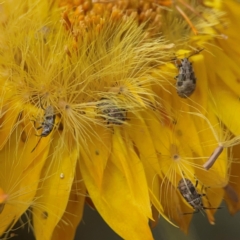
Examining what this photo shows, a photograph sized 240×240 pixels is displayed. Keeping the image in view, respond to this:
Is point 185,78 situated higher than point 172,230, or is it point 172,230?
point 185,78

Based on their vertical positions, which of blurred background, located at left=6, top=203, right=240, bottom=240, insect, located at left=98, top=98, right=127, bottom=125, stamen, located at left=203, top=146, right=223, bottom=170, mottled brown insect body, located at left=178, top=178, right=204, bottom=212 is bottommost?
blurred background, located at left=6, top=203, right=240, bottom=240

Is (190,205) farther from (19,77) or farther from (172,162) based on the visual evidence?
(19,77)

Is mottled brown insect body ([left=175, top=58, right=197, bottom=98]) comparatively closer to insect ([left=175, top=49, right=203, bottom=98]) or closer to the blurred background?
insect ([left=175, top=49, right=203, bottom=98])

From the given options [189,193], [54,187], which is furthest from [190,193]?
[54,187]

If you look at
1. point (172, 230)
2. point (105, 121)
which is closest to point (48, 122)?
point (105, 121)

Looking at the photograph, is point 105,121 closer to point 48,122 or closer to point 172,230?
point 48,122

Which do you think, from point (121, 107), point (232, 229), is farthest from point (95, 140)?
point (232, 229)

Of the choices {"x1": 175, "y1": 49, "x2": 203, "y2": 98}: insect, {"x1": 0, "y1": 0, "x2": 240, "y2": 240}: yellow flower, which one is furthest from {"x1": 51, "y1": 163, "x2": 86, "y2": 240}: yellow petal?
{"x1": 175, "y1": 49, "x2": 203, "y2": 98}: insect
